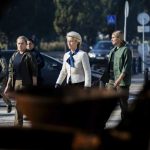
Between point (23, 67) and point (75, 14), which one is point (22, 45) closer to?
point (23, 67)

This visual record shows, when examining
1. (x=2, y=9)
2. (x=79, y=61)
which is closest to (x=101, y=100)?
(x=2, y=9)

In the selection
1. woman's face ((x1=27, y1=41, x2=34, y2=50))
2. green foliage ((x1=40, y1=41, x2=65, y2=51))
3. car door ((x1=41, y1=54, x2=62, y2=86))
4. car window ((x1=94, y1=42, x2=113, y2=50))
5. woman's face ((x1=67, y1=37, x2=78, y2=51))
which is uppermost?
woman's face ((x1=67, y1=37, x2=78, y2=51))

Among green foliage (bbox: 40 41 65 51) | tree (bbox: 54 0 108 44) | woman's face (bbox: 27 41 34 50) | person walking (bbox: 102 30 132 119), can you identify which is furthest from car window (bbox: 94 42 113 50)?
green foliage (bbox: 40 41 65 51)

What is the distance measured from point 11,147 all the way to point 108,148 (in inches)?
18.2

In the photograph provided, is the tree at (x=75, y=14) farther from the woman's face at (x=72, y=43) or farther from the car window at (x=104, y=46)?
the woman's face at (x=72, y=43)

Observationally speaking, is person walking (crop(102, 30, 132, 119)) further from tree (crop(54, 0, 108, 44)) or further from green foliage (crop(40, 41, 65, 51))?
green foliage (crop(40, 41, 65, 51))

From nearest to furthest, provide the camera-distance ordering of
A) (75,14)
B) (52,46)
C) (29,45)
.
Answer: (29,45)
(75,14)
(52,46)

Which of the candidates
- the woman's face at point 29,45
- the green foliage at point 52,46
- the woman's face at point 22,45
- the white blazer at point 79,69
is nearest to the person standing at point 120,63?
the white blazer at point 79,69

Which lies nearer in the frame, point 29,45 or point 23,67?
point 23,67

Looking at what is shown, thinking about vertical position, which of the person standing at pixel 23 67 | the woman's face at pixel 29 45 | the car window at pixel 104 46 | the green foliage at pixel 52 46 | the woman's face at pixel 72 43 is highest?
the woman's face at pixel 72 43

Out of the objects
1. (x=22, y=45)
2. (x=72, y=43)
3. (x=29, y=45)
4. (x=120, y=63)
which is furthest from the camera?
(x=29, y=45)

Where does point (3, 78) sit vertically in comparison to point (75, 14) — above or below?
below

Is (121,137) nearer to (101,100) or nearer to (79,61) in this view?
(101,100)

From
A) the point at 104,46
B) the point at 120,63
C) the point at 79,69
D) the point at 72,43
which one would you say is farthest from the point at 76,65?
the point at 104,46
